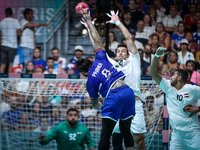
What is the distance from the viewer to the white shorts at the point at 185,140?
14.6 feet

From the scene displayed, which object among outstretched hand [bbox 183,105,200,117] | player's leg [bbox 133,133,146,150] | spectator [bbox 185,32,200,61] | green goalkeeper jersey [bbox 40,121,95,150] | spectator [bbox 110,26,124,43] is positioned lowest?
green goalkeeper jersey [bbox 40,121,95,150]

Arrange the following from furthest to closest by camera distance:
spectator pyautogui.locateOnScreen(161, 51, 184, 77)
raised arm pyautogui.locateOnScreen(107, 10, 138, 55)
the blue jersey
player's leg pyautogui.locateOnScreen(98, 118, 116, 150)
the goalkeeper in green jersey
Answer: spectator pyautogui.locateOnScreen(161, 51, 184, 77) < the goalkeeper in green jersey < raised arm pyautogui.locateOnScreen(107, 10, 138, 55) < the blue jersey < player's leg pyautogui.locateOnScreen(98, 118, 116, 150)

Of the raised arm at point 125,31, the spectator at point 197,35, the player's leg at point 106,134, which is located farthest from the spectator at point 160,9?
the player's leg at point 106,134

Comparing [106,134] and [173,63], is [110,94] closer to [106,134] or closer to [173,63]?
[106,134]

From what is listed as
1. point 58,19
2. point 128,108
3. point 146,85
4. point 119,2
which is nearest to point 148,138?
point 146,85

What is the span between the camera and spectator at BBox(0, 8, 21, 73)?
8328 mm

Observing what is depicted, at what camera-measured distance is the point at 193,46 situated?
7137 millimetres

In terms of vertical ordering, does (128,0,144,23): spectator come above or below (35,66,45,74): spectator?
above

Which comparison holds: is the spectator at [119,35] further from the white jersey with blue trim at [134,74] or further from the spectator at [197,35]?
the white jersey with blue trim at [134,74]

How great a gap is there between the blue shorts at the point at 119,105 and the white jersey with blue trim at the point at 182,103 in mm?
1245

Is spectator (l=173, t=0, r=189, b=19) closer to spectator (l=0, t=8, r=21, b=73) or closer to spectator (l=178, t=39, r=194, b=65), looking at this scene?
spectator (l=178, t=39, r=194, b=65)

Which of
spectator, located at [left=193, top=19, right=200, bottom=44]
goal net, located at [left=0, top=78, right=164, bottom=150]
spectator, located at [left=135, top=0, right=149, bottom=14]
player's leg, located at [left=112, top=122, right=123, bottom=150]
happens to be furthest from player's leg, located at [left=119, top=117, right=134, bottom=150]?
spectator, located at [left=135, top=0, right=149, bottom=14]

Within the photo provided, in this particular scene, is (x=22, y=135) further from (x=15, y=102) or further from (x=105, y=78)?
(x=105, y=78)

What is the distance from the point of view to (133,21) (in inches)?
307
